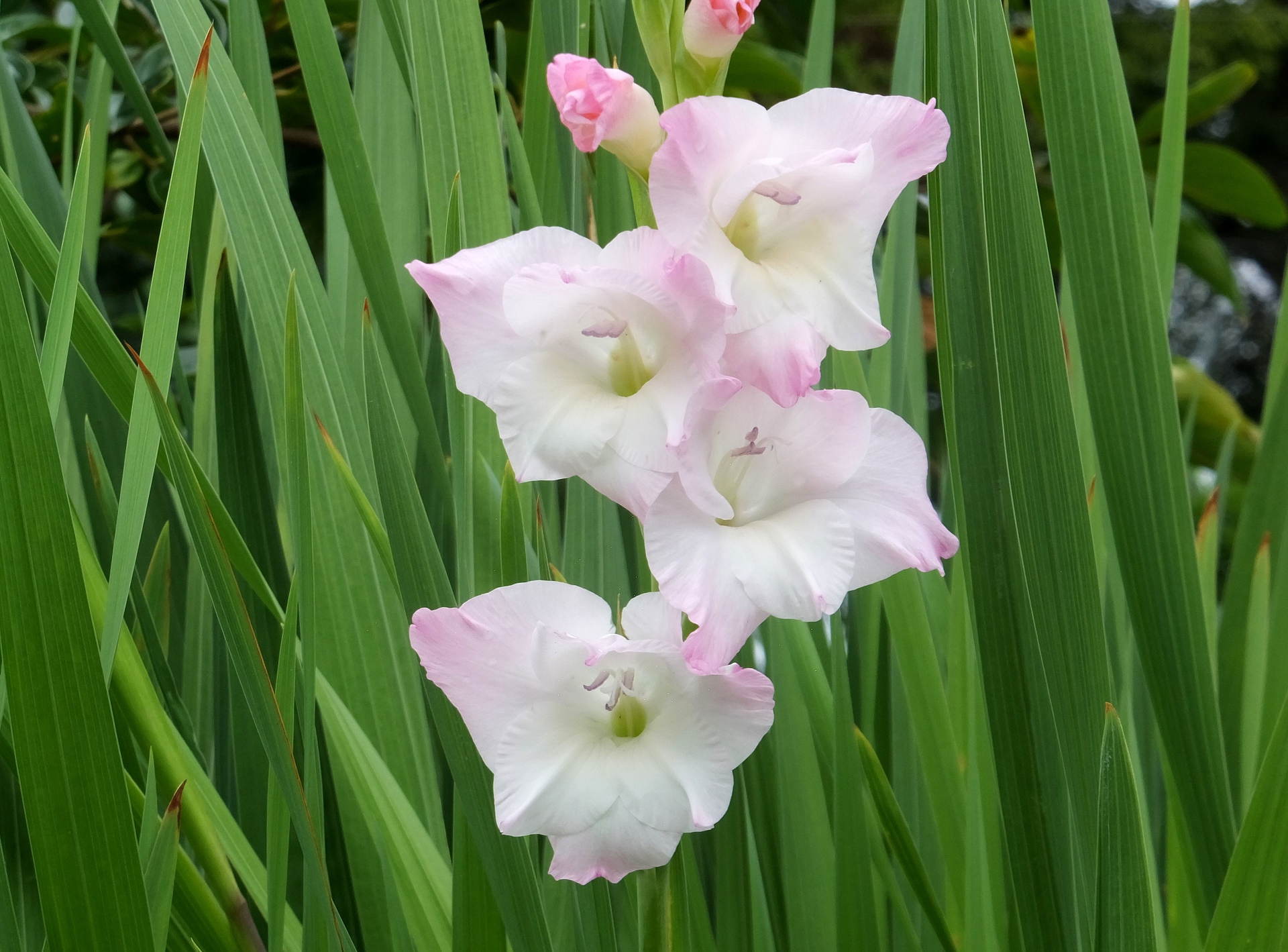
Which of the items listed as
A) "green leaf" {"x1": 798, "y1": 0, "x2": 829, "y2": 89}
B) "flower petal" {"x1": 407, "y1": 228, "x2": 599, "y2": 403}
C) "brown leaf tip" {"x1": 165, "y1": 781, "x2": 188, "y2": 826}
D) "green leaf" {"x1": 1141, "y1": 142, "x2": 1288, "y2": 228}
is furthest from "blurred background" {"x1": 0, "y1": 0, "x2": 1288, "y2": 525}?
"brown leaf tip" {"x1": 165, "y1": 781, "x2": 188, "y2": 826}

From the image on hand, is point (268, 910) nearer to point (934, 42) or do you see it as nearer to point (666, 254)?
point (666, 254)

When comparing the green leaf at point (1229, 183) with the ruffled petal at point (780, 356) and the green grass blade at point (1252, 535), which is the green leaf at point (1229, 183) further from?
the ruffled petal at point (780, 356)

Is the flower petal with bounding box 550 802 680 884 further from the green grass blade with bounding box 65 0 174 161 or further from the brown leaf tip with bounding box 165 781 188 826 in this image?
the green grass blade with bounding box 65 0 174 161

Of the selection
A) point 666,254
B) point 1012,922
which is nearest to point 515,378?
point 666,254

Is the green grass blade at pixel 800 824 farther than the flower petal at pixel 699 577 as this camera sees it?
Yes

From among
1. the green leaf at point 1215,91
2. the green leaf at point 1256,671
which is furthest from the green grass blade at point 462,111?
the green leaf at point 1215,91

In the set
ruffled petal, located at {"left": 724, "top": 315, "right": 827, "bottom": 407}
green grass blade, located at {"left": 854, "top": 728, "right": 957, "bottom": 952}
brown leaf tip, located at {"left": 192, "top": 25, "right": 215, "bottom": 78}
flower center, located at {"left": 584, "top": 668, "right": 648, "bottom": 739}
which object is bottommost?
green grass blade, located at {"left": 854, "top": 728, "right": 957, "bottom": 952}

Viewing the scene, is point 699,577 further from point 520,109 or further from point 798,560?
point 520,109
